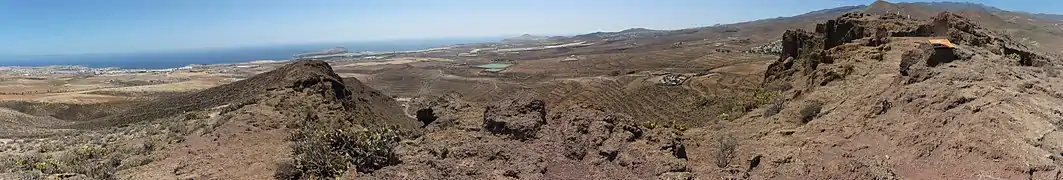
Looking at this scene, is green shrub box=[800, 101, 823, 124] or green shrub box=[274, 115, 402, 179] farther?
green shrub box=[800, 101, 823, 124]

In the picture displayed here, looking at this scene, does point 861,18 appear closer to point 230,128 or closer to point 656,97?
point 656,97

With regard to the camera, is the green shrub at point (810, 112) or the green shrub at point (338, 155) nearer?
the green shrub at point (338, 155)

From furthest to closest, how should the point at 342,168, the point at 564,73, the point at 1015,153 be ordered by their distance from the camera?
the point at 564,73 → the point at 342,168 → the point at 1015,153

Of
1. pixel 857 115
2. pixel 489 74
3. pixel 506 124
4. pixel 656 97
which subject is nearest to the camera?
pixel 506 124

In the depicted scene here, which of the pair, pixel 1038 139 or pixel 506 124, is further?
pixel 506 124

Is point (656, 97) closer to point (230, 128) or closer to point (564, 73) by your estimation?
point (230, 128)

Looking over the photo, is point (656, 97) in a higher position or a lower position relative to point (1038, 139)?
lower

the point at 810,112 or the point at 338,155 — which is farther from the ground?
the point at 810,112

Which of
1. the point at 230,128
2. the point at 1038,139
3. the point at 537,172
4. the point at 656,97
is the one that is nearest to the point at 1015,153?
the point at 1038,139

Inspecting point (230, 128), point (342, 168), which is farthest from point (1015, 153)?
point (230, 128)

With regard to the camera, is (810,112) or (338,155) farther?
(810,112)
